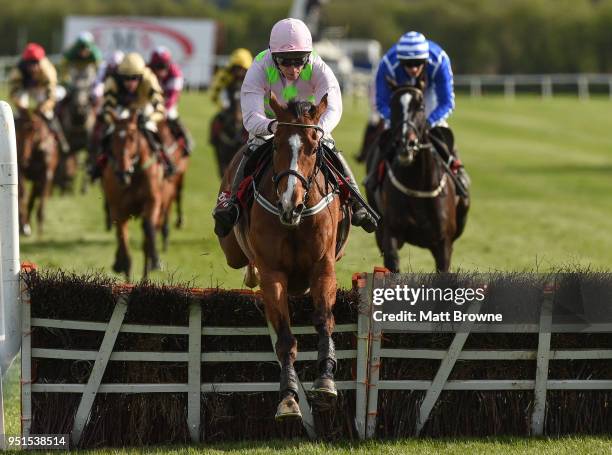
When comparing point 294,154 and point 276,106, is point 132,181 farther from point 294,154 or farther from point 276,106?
point 294,154

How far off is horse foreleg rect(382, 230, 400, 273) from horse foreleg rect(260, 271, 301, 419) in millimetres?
2959

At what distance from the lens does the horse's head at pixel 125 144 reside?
12.2 meters

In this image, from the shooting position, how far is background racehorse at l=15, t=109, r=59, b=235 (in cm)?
1573

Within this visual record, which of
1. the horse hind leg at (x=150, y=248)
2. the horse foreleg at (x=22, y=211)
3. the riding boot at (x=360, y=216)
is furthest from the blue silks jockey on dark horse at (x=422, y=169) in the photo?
the horse foreleg at (x=22, y=211)

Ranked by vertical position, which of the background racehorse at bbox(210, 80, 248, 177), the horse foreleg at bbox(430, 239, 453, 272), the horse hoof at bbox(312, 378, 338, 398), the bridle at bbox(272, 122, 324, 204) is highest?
the bridle at bbox(272, 122, 324, 204)

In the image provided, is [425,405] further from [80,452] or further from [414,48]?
[414,48]

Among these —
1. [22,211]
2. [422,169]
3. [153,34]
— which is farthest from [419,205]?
[153,34]

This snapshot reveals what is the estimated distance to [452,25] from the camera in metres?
63.1

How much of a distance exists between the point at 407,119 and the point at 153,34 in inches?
1736

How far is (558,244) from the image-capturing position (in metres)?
16.0

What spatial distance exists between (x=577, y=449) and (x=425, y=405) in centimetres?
85

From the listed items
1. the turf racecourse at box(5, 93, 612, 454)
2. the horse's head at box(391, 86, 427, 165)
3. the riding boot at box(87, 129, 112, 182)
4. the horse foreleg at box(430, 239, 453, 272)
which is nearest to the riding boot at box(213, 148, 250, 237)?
the turf racecourse at box(5, 93, 612, 454)

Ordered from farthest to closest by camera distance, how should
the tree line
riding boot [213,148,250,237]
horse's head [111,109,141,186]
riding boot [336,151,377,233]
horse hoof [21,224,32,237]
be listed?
the tree line
horse hoof [21,224,32,237]
horse's head [111,109,141,186]
riding boot [336,151,377,233]
riding boot [213,148,250,237]

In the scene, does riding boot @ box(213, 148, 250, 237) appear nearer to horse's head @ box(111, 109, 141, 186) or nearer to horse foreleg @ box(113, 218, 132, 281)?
horse foreleg @ box(113, 218, 132, 281)
